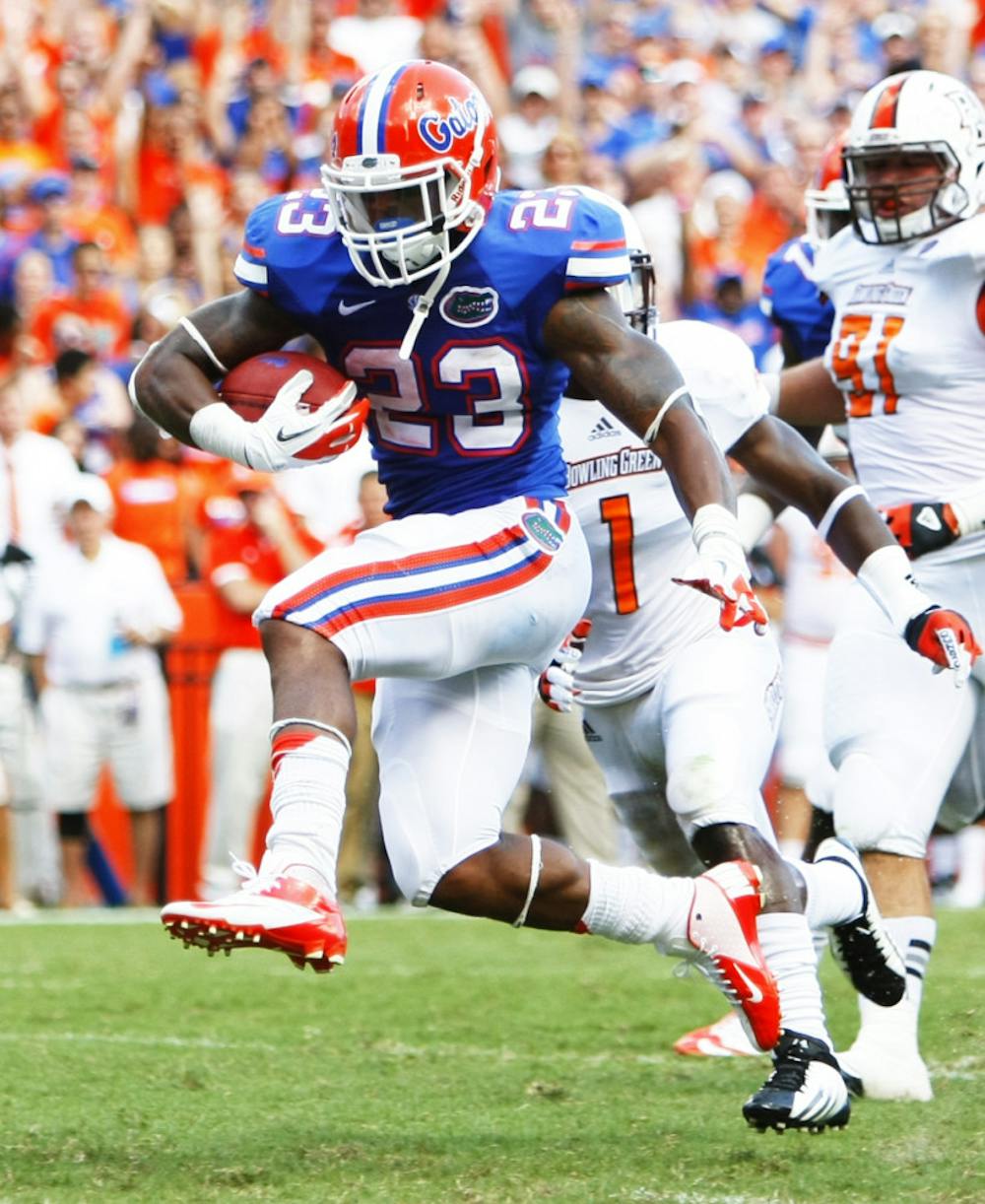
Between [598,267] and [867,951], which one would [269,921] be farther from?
[867,951]

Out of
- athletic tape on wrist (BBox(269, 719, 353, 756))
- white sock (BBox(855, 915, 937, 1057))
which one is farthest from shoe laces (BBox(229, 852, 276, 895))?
white sock (BBox(855, 915, 937, 1057))

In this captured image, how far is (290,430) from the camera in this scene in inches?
152

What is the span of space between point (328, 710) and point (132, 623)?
16.8 ft

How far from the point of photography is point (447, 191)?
12.6 feet

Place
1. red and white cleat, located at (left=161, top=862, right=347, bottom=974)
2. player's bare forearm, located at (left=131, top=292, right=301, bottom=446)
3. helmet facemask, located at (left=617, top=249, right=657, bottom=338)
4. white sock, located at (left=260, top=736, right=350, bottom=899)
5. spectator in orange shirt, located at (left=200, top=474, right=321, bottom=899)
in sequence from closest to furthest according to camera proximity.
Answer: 1. red and white cleat, located at (left=161, top=862, right=347, bottom=974)
2. white sock, located at (left=260, top=736, right=350, bottom=899)
3. player's bare forearm, located at (left=131, top=292, right=301, bottom=446)
4. helmet facemask, located at (left=617, top=249, right=657, bottom=338)
5. spectator in orange shirt, located at (left=200, top=474, right=321, bottom=899)

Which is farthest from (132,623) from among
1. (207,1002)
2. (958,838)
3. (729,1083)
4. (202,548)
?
(729,1083)

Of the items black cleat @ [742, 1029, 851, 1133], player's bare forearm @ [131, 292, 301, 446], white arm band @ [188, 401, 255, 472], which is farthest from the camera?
player's bare forearm @ [131, 292, 301, 446]

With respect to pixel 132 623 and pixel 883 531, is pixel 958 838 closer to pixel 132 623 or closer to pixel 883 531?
pixel 132 623

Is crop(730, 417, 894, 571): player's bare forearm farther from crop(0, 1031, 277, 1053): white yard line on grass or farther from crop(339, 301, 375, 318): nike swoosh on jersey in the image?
crop(0, 1031, 277, 1053): white yard line on grass

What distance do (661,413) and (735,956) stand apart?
0.97 meters

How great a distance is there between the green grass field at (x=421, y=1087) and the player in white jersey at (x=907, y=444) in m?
0.47

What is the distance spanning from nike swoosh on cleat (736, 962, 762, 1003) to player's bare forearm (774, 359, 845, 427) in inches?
71.3

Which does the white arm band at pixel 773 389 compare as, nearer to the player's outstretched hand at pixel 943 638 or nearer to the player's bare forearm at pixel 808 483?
the player's bare forearm at pixel 808 483

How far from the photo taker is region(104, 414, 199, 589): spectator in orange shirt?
30.2ft
